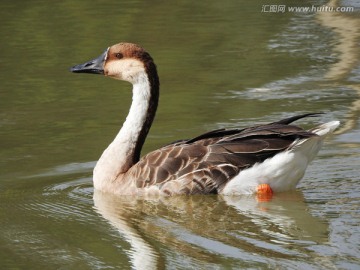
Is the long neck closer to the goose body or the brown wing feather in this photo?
the goose body

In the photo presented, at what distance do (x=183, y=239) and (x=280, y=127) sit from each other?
1.79 m

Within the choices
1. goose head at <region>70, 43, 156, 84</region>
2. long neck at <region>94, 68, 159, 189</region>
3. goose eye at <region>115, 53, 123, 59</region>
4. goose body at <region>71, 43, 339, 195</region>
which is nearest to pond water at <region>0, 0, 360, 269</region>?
goose body at <region>71, 43, 339, 195</region>

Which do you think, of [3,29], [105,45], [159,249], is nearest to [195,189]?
[159,249]

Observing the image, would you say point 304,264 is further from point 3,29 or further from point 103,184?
point 3,29

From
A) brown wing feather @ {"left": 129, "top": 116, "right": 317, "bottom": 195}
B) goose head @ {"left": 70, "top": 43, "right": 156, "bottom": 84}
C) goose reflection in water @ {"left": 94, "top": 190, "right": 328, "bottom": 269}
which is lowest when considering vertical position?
goose reflection in water @ {"left": 94, "top": 190, "right": 328, "bottom": 269}

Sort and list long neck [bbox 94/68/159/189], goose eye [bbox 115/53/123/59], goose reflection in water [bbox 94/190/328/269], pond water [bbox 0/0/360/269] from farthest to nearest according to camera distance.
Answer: goose eye [bbox 115/53/123/59] < long neck [bbox 94/68/159/189] < pond water [bbox 0/0/360/269] < goose reflection in water [bbox 94/190/328/269]

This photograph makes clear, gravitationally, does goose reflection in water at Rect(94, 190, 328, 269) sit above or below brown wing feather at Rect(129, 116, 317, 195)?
below

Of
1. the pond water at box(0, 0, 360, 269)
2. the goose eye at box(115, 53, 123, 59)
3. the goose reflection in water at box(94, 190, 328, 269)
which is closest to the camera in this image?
the goose reflection in water at box(94, 190, 328, 269)

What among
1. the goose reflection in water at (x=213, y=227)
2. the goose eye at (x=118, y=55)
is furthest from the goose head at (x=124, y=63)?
the goose reflection in water at (x=213, y=227)

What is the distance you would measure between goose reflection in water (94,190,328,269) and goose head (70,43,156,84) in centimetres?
127

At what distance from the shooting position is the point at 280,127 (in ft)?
31.2

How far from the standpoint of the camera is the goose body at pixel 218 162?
9.49 m

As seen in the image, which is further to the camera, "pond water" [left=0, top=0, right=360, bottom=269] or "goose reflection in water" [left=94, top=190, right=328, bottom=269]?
"pond water" [left=0, top=0, right=360, bottom=269]

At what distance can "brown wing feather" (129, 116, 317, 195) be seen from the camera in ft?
31.2
